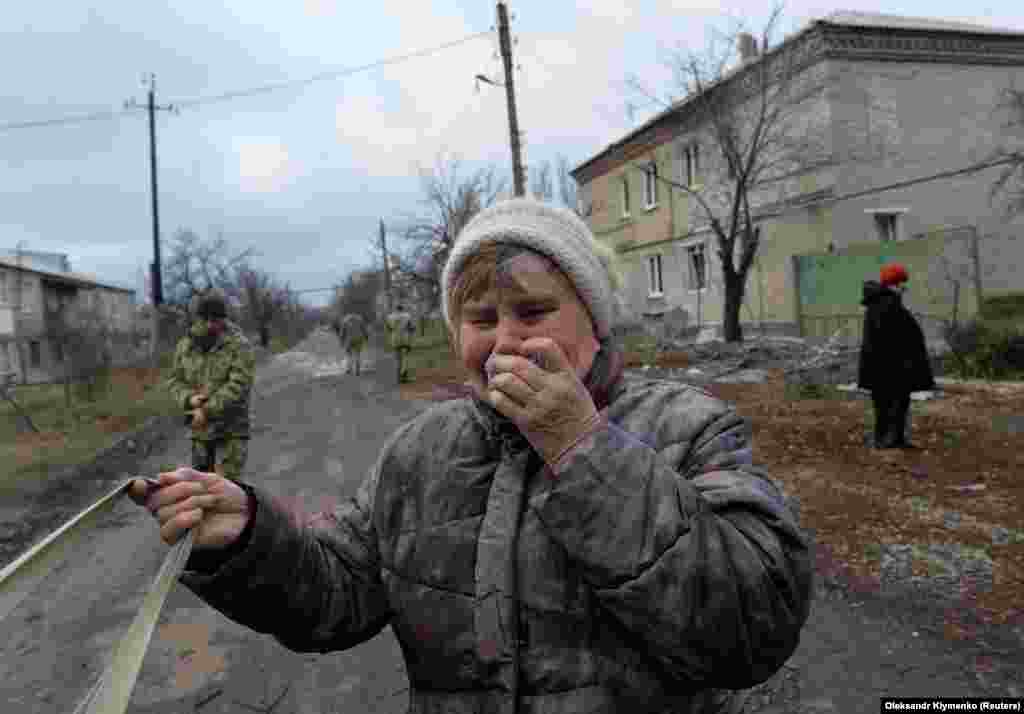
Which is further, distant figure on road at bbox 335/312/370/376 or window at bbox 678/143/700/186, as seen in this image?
window at bbox 678/143/700/186

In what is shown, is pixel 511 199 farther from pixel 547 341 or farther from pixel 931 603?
pixel 931 603

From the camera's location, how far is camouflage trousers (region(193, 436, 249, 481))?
5.80m

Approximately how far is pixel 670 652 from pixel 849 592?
3.66 metres

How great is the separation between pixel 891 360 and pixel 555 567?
7204mm

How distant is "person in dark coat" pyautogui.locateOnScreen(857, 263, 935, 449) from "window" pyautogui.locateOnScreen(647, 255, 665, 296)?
69.7 feet

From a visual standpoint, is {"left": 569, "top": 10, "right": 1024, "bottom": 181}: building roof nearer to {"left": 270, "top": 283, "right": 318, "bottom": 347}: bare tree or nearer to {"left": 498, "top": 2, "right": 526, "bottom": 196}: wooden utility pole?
{"left": 498, "top": 2, "right": 526, "bottom": 196}: wooden utility pole

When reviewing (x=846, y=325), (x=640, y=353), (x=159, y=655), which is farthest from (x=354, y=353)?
(x=159, y=655)

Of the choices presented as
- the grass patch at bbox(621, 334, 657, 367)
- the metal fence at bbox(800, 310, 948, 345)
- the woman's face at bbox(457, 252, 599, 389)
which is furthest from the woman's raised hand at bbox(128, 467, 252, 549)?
the metal fence at bbox(800, 310, 948, 345)

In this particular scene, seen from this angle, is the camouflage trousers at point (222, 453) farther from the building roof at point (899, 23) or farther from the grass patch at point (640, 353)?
the building roof at point (899, 23)

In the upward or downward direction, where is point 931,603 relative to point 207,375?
downward

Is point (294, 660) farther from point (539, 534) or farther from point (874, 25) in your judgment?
point (874, 25)

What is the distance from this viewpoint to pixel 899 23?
2031cm

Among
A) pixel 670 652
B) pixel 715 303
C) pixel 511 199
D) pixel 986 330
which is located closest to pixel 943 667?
pixel 670 652

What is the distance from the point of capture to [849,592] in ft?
13.6
